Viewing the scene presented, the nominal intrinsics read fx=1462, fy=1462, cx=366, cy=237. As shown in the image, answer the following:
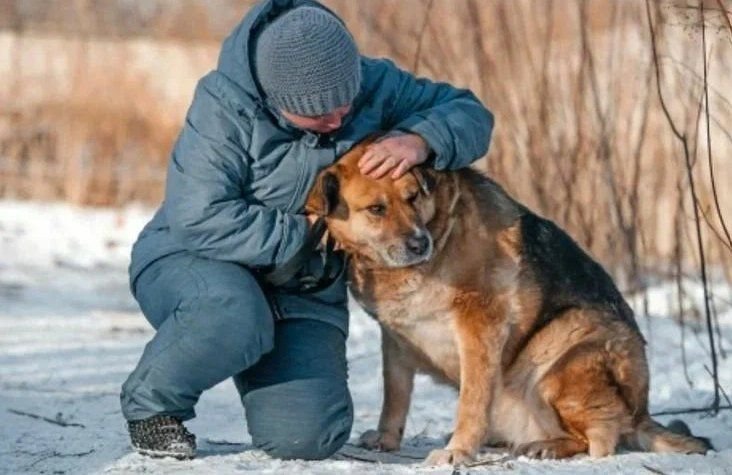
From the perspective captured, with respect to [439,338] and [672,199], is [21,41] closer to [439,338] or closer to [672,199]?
[672,199]

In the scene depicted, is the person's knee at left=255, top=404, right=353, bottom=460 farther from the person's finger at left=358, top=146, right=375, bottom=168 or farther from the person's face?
the person's face

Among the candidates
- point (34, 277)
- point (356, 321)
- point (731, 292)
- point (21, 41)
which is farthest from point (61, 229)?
point (731, 292)

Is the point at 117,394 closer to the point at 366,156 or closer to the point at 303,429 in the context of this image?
the point at 303,429

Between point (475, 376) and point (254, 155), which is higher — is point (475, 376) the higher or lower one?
the lower one

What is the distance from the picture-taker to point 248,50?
15.3 ft

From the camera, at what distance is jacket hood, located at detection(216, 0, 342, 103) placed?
465cm

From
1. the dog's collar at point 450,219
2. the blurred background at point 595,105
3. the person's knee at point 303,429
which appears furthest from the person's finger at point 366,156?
the blurred background at point 595,105

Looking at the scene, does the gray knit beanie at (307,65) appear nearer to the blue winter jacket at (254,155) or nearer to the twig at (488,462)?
the blue winter jacket at (254,155)

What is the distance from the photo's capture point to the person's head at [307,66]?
4512 millimetres

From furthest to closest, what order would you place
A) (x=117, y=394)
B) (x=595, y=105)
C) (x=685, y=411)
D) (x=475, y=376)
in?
(x=595, y=105) → (x=117, y=394) → (x=685, y=411) → (x=475, y=376)

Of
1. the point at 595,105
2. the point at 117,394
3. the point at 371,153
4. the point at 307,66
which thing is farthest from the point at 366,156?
the point at 595,105

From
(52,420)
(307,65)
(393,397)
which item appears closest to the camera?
(307,65)

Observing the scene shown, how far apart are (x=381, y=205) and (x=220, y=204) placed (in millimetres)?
591

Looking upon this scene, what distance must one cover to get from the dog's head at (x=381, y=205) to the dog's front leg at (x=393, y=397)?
0.51 metres
